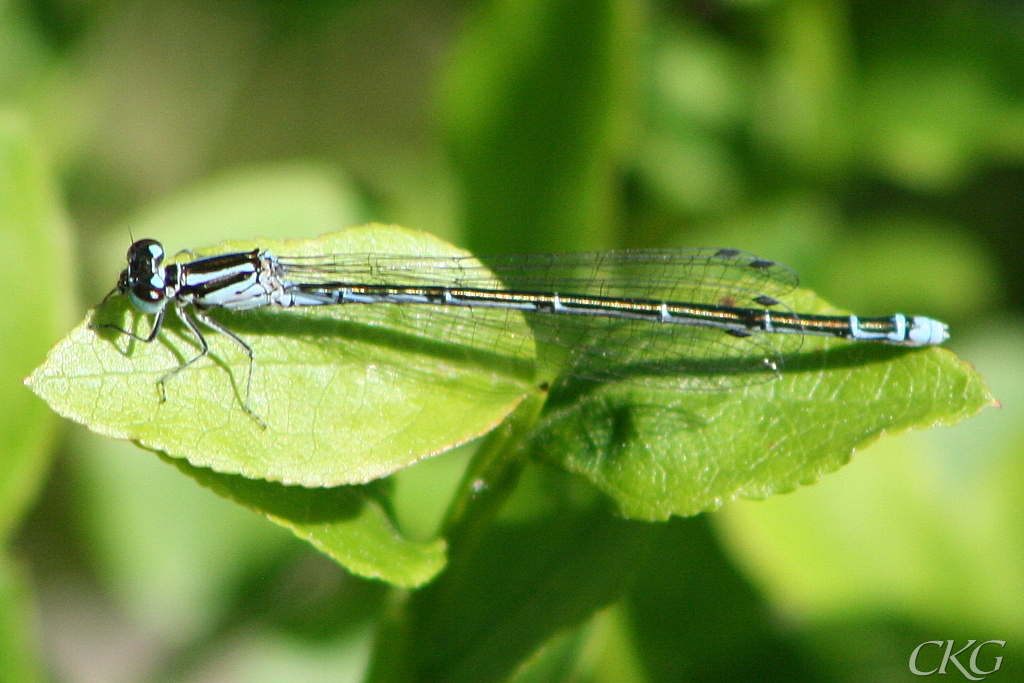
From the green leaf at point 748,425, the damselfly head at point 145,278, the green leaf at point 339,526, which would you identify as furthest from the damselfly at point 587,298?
the green leaf at point 339,526

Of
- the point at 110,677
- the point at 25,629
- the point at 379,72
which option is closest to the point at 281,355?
the point at 25,629

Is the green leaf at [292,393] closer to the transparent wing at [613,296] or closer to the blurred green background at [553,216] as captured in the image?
the transparent wing at [613,296]

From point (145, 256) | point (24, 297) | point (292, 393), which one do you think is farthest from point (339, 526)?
point (145, 256)

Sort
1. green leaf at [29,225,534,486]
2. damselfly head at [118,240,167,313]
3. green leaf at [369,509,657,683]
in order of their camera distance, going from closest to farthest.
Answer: green leaf at [29,225,534,486] → green leaf at [369,509,657,683] → damselfly head at [118,240,167,313]

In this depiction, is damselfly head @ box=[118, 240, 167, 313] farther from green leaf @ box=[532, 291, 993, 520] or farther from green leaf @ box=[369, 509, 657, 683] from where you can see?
green leaf @ box=[532, 291, 993, 520]

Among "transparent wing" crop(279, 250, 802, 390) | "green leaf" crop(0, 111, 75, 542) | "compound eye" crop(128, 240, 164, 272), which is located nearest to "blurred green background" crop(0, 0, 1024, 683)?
"green leaf" crop(0, 111, 75, 542)
